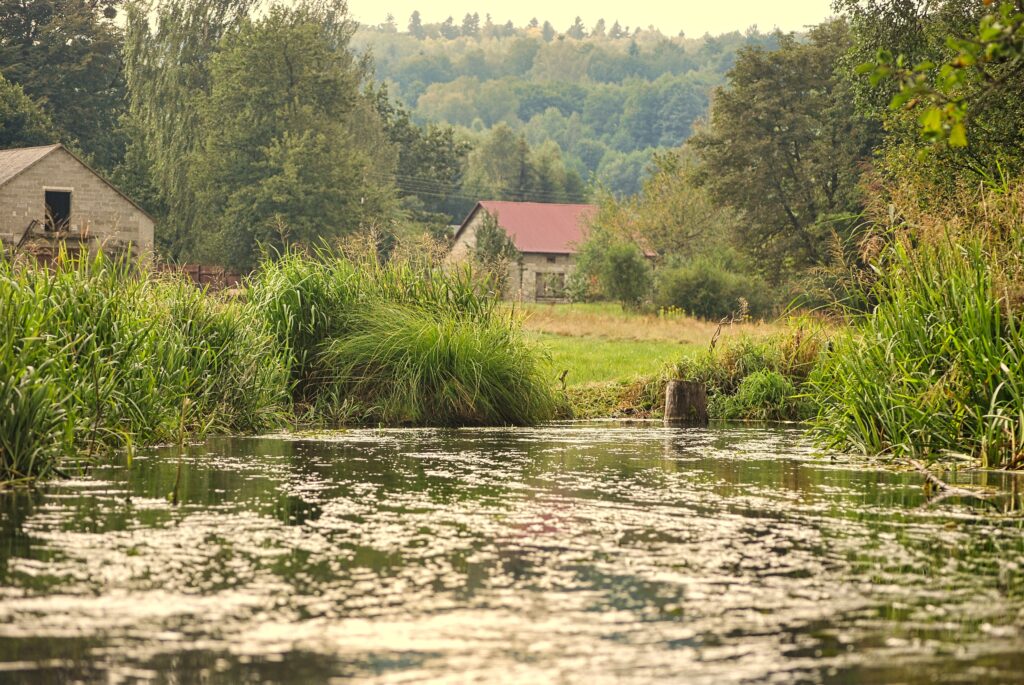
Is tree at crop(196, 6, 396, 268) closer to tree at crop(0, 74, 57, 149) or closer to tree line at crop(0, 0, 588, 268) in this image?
tree line at crop(0, 0, 588, 268)

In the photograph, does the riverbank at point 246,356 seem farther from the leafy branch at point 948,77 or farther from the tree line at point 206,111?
the tree line at point 206,111

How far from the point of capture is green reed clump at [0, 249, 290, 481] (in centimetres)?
952

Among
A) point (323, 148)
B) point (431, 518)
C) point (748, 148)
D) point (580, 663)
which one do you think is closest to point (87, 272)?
point (431, 518)

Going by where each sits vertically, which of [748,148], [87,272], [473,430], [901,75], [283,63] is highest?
[283,63]

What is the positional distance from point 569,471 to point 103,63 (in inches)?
2149

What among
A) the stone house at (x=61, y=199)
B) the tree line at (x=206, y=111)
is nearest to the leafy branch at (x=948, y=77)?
the stone house at (x=61, y=199)

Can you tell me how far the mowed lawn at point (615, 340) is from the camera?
22516 mm

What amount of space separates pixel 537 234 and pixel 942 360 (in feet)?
217

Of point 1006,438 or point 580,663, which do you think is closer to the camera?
point 580,663

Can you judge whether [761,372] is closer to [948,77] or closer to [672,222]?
[948,77]

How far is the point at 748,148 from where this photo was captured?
151 feet

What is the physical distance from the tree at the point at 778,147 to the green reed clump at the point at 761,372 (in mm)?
25954

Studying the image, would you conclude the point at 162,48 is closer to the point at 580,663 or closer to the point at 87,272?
the point at 87,272

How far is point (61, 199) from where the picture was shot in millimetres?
46594
